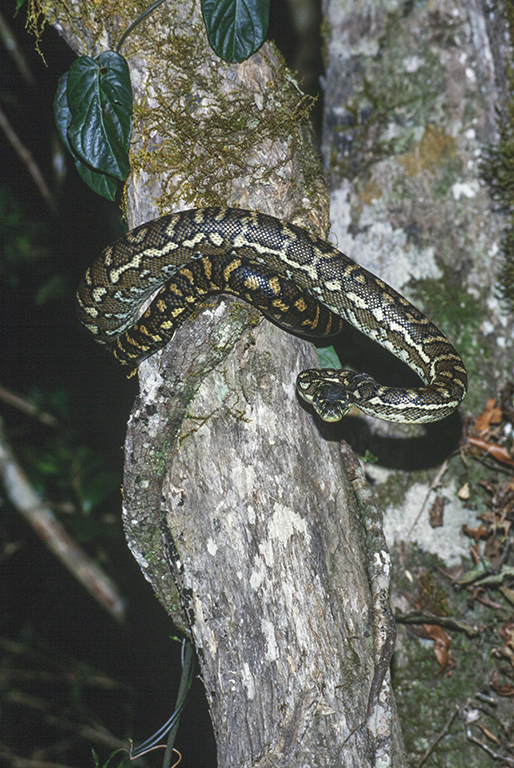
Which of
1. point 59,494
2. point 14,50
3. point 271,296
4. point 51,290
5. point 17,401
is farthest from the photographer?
point 17,401

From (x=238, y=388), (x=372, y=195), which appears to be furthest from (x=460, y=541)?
(x=372, y=195)

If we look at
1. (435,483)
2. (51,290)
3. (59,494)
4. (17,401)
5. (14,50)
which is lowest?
(435,483)

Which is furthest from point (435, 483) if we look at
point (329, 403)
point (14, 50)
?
point (14, 50)

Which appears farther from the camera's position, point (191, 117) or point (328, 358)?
point (328, 358)

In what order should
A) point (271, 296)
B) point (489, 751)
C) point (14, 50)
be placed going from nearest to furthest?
point (271, 296) < point (489, 751) < point (14, 50)

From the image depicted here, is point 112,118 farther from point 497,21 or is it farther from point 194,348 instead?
point 497,21

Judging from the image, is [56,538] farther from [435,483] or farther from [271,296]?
[271,296]
